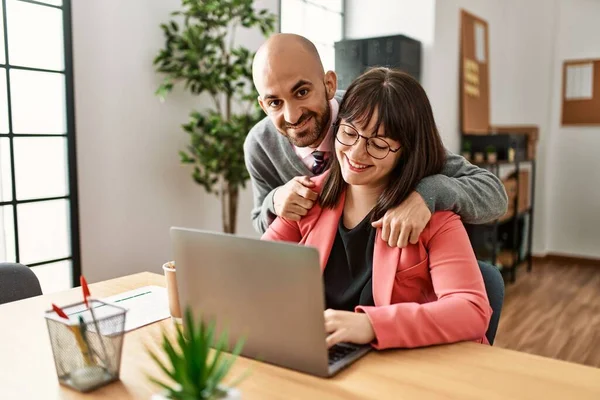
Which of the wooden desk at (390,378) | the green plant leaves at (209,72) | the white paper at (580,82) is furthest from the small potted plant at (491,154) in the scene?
the wooden desk at (390,378)

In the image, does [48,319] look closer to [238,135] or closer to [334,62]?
[238,135]

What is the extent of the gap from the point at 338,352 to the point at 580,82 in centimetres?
504

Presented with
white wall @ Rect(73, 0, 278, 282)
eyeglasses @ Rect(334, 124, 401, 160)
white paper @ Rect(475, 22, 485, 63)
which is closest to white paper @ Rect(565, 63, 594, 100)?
white paper @ Rect(475, 22, 485, 63)

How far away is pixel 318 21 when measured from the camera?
4.12 m

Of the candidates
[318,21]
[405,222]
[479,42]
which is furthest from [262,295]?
[479,42]

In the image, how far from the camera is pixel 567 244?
5344mm

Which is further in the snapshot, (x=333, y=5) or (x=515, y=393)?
(x=333, y=5)

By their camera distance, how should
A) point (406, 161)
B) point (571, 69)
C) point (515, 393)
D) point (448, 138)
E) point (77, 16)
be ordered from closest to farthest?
point (515, 393) < point (406, 161) < point (77, 16) < point (448, 138) < point (571, 69)

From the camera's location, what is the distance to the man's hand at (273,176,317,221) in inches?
51.0

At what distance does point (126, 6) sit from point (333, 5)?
2.01 metres

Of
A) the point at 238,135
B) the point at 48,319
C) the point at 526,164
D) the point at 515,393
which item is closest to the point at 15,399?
the point at 48,319

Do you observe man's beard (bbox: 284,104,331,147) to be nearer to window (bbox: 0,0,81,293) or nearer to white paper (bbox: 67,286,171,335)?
white paper (bbox: 67,286,171,335)

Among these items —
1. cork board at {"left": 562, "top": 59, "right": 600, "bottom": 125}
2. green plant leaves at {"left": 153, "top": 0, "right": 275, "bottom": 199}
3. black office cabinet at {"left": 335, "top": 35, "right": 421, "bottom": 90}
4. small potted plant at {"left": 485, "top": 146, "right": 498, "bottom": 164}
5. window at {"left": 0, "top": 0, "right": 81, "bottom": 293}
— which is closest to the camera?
window at {"left": 0, "top": 0, "right": 81, "bottom": 293}

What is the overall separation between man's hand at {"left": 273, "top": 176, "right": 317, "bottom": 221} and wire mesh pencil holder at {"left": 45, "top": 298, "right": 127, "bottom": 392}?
0.51 meters
